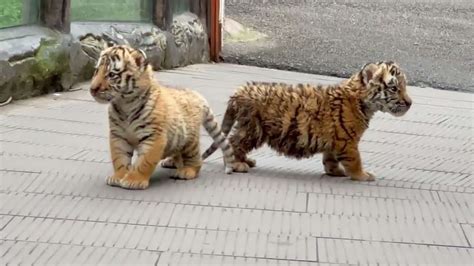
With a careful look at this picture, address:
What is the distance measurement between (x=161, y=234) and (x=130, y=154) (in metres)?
1.21

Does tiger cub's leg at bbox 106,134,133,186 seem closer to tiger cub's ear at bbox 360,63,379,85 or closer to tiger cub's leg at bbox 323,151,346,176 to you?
tiger cub's leg at bbox 323,151,346,176

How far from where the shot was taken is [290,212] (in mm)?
6188

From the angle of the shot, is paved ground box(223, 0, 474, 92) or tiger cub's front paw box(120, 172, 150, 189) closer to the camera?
tiger cub's front paw box(120, 172, 150, 189)

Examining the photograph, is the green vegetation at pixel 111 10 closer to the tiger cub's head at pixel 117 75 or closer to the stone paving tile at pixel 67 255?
the tiger cub's head at pixel 117 75

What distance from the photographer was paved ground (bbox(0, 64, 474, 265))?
5.35 meters

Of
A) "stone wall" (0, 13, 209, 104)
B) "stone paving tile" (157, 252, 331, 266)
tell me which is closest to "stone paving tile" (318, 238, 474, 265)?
"stone paving tile" (157, 252, 331, 266)

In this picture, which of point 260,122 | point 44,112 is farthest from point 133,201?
point 44,112

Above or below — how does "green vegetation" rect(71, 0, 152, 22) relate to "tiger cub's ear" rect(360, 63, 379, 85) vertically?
above

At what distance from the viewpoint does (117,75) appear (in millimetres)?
6500

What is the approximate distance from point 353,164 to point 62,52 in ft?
13.0

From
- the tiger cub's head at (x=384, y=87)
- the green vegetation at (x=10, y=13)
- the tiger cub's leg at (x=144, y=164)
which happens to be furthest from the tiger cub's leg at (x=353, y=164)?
the green vegetation at (x=10, y=13)

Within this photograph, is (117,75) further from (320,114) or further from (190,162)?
(320,114)

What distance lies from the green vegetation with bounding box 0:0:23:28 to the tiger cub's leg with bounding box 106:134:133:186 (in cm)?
342

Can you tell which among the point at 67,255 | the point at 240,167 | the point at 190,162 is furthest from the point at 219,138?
the point at 67,255
